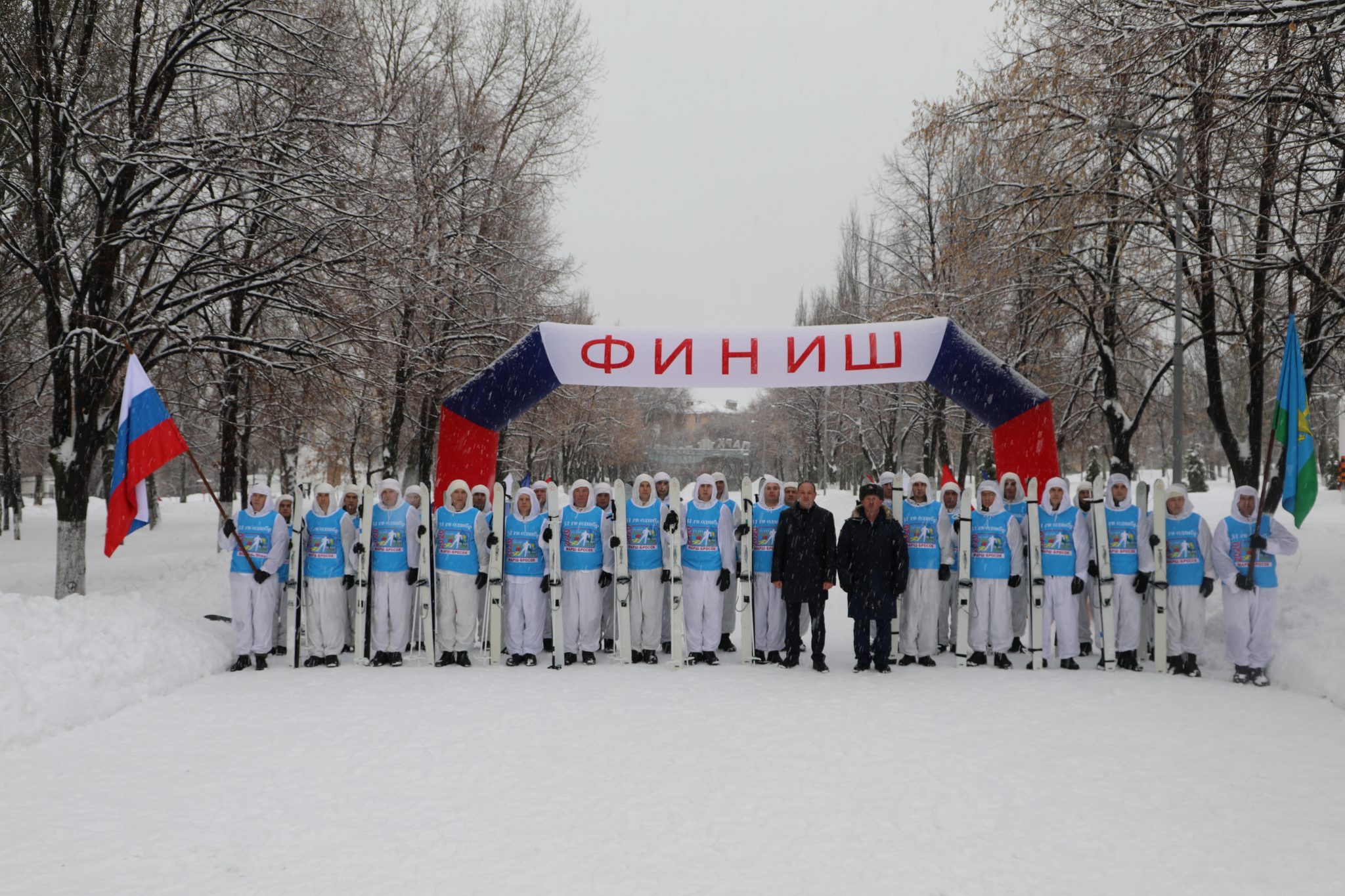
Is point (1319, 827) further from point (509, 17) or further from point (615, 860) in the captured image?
point (509, 17)

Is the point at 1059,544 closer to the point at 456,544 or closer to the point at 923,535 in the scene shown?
the point at 923,535

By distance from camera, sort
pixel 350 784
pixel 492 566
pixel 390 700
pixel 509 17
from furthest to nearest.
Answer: pixel 509 17 < pixel 492 566 < pixel 390 700 < pixel 350 784

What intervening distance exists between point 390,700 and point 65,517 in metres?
6.34

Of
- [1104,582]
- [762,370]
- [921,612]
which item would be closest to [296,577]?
[762,370]

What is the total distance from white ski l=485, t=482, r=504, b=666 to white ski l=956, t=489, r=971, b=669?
472 cm

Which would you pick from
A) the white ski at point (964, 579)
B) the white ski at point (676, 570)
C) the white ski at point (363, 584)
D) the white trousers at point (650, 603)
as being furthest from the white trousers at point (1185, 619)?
the white ski at point (363, 584)

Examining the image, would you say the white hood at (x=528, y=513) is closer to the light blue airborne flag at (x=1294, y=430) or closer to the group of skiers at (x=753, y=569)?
the group of skiers at (x=753, y=569)

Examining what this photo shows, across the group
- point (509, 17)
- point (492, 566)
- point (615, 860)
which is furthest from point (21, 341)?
point (615, 860)

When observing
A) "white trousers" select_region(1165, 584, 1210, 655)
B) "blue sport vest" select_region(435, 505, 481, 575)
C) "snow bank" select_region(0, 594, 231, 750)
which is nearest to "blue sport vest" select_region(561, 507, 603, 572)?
"blue sport vest" select_region(435, 505, 481, 575)

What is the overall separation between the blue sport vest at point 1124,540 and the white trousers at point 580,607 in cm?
525

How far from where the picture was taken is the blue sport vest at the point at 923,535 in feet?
30.1

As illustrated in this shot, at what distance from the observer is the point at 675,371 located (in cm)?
1081

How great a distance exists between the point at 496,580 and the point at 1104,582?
6.08 meters

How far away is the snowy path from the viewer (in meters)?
4.18
